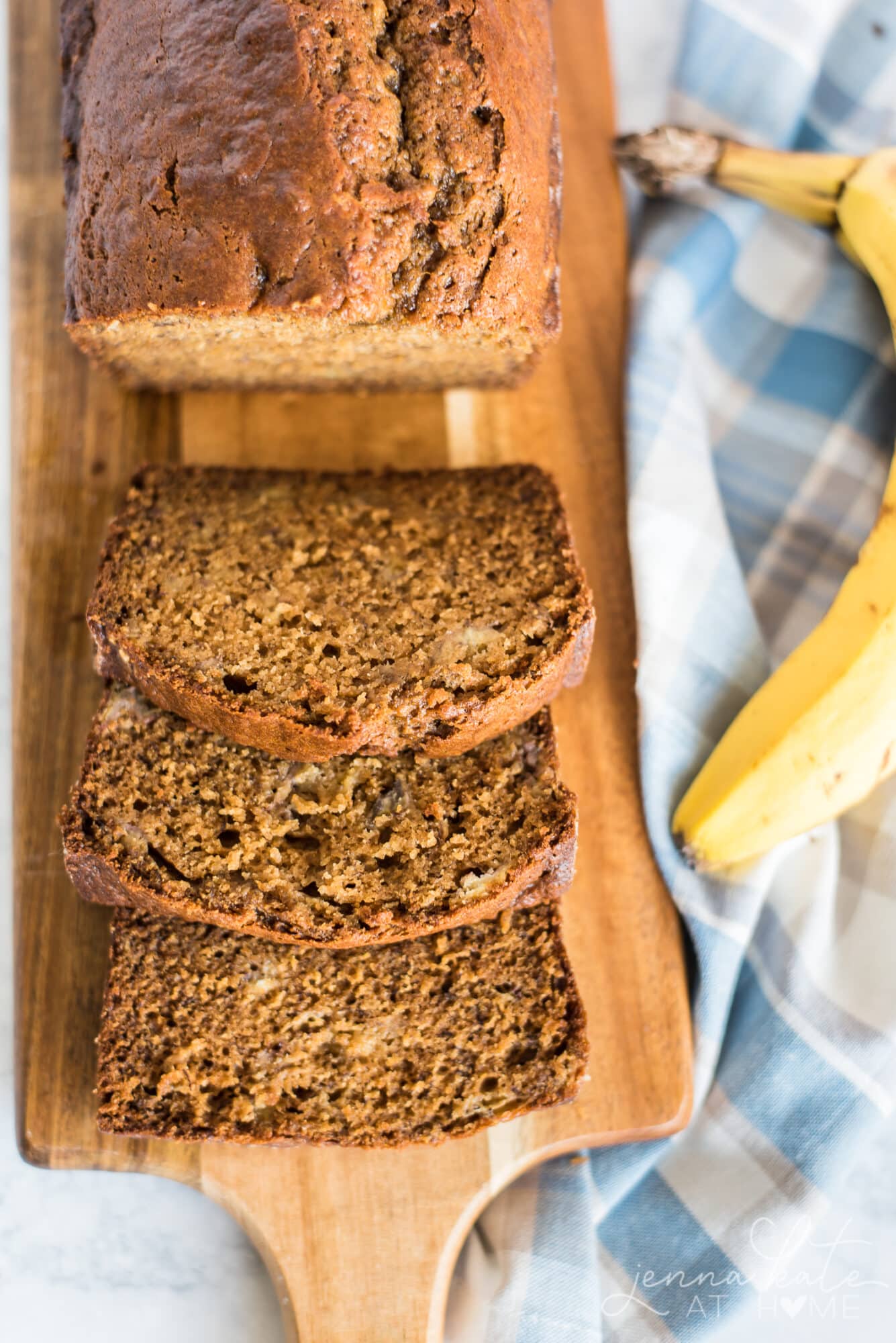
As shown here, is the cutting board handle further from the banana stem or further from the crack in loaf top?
the banana stem

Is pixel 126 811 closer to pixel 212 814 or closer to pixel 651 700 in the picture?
pixel 212 814

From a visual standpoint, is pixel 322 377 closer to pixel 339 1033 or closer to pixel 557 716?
pixel 557 716


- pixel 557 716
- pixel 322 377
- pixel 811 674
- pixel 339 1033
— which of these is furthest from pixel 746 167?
pixel 339 1033

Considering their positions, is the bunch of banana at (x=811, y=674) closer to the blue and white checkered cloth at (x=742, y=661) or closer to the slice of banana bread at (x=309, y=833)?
the blue and white checkered cloth at (x=742, y=661)

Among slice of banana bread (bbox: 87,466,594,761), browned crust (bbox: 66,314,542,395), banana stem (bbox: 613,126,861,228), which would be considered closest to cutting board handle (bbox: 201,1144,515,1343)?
slice of banana bread (bbox: 87,466,594,761)

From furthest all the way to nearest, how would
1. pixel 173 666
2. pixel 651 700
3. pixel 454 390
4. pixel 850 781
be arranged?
pixel 454 390 < pixel 651 700 < pixel 850 781 < pixel 173 666

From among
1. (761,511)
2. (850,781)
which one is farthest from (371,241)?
(850,781)
